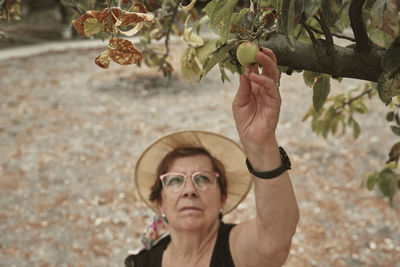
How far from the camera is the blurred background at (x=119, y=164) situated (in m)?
4.45

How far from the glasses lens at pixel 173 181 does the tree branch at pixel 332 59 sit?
1156 mm

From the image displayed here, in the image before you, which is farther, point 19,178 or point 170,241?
point 19,178

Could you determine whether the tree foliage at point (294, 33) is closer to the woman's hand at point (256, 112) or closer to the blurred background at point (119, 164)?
the woman's hand at point (256, 112)

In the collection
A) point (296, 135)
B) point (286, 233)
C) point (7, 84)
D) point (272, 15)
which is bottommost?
point (7, 84)

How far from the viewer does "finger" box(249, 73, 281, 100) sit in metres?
1.03

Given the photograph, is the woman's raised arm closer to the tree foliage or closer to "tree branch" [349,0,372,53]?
the tree foliage

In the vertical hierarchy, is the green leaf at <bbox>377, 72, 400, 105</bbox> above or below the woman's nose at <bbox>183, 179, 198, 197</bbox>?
above

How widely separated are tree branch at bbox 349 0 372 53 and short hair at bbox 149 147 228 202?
4.31ft

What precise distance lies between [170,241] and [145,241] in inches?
6.6

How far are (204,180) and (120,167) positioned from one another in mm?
4085

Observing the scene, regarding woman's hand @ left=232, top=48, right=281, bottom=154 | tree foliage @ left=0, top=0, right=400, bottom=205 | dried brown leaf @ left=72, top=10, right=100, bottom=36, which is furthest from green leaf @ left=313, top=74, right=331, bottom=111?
dried brown leaf @ left=72, top=10, right=100, bottom=36

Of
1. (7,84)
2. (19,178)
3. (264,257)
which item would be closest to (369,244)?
(264,257)

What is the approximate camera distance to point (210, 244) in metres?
2.02

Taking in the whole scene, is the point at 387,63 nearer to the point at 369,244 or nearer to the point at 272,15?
the point at 272,15
